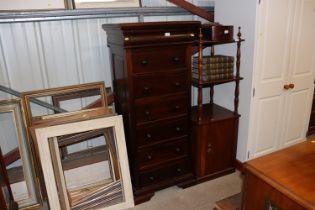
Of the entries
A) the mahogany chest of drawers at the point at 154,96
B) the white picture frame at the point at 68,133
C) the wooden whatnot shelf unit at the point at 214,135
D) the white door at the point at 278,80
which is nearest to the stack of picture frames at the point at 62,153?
the white picture frame at the point at 68,133

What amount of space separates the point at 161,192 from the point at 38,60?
63.8 inches

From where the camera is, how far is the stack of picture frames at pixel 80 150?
1.93m

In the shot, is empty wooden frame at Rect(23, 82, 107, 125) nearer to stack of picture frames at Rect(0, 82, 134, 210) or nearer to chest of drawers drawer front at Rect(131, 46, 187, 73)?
stack of picture frames at Rect(0, 82, 134, 210)

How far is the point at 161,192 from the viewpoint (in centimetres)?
237

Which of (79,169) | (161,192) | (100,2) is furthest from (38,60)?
(161,192)


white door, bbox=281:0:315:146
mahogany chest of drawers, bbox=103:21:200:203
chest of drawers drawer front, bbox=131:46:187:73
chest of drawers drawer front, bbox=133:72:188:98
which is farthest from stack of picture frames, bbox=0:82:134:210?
white door, bbox=281:0:315:146

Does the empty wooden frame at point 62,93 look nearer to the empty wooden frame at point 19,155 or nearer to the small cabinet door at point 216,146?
the empty wooden frame at point 19,155

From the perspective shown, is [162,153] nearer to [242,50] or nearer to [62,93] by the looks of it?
[62,93]

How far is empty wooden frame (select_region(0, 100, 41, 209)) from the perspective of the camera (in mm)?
2010

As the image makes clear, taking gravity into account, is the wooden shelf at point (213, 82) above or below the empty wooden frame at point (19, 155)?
above

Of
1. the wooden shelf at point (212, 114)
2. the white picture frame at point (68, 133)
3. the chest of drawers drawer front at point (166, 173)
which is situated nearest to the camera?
the white picture frame at point (68, 133)

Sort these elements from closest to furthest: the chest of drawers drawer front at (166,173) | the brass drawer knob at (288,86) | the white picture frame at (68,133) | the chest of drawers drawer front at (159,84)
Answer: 1. the white picture frame at (68,133)
2. the chest of drawers drawer front at (159,84)
3. the chest of drawers drawer front at (166,173)
4. the brass drawer knob at (288,86)

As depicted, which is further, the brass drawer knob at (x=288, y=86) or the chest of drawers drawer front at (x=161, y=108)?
the brass drawer knob at (x=288, y=86)

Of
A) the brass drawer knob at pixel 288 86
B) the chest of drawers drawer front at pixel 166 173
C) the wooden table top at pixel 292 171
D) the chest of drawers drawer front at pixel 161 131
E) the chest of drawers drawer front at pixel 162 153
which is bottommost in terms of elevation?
the chest of drawers drawer front at pixel 166 173
